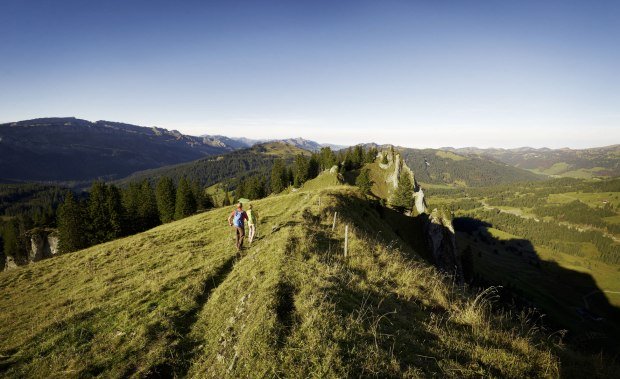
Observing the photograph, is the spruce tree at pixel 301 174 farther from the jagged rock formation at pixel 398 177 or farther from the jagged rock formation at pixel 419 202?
the jagged rock formation at pixel 419 202

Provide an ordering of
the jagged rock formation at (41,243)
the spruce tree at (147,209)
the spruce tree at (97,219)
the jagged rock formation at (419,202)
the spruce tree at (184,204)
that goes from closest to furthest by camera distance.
A: the spruce tree at (97,219) < the spruce tree at (184,204) < the spruce tree at (147,209) < the jagged rock formation at (41,243) < the jagged rock formation at (419,202)

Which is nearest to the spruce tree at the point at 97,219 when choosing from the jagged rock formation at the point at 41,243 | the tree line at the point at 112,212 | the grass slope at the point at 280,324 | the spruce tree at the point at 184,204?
the tree line at the point at 112,212

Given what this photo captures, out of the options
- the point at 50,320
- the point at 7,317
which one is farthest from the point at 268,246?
the point at 7,317

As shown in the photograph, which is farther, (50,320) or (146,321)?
(50,320)

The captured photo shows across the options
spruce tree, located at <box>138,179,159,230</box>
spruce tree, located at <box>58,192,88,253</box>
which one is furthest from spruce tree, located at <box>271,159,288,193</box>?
spruce tree, located at <box>58,192,88,253</box>

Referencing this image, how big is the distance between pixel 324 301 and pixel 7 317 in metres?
19.4

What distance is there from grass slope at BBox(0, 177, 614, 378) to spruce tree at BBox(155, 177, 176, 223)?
184ft

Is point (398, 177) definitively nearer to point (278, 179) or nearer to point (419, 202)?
point (419, 202)

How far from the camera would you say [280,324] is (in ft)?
28.6

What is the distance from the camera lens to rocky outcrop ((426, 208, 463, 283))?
2962 inches

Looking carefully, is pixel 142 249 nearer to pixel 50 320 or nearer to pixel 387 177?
pixel 50 320

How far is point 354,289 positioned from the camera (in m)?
11.2

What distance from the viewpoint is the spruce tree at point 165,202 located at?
241ft

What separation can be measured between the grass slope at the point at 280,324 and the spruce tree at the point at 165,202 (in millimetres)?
55982
